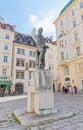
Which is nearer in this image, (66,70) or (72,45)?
(72,45)

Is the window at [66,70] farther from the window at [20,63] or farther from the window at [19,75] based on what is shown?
the window at [20,63]

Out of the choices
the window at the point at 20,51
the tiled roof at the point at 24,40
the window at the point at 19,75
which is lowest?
the window at the point at 19,75

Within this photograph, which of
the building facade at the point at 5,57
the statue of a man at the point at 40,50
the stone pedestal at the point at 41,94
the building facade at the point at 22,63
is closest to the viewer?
the stone pedestal at the point at 41,94

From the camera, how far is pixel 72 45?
2814cm

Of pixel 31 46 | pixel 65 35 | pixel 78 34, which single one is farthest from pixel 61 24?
pixel 31 46

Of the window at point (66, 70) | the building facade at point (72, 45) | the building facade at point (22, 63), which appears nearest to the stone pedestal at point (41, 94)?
the building facade at point (72, 45)

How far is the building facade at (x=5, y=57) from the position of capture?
2895cm

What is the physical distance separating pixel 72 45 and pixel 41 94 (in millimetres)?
23574

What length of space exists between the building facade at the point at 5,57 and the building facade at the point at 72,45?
1218cm

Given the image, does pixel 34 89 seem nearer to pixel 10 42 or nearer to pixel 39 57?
pixel 39 57

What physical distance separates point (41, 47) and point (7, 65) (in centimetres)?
2431

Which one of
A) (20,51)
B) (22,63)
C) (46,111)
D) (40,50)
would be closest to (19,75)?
(22,63)

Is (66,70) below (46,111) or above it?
above

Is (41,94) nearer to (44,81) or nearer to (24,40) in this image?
(44,81)
